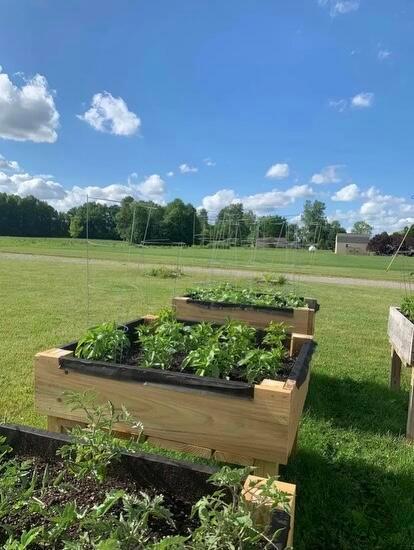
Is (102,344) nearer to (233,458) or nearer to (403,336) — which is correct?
(233,458)

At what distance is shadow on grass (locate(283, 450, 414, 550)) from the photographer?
6.82 feet

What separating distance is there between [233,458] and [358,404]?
233 centimetres

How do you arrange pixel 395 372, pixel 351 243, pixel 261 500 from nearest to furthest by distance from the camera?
pixel 261 500 < pixel 395 372 < pixel 351 243

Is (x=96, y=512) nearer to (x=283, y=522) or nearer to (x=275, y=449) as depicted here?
(x=283, y=522)

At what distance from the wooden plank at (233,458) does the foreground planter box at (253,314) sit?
6.68 feet

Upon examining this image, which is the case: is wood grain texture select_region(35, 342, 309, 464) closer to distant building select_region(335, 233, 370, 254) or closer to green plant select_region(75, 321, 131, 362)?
green plant select_region(75, 321, 131, 362)

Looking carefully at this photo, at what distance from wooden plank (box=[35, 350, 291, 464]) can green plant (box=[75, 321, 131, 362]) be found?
0.62ft

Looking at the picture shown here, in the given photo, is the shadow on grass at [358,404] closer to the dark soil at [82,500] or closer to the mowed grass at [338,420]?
the mowed grass at [338,420]

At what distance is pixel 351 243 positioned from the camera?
55.7 meters

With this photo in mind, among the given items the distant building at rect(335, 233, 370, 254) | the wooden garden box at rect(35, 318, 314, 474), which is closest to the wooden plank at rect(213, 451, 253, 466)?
the wooden garden box at rect(35, 318, 314, 474)

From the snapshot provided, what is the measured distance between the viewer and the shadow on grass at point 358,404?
3.37 meters

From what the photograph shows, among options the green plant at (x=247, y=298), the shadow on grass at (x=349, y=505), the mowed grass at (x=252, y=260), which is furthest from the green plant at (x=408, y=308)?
the mowed grass at (x=252, y=260)

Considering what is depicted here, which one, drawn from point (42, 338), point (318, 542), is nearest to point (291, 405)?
point (318, 542)

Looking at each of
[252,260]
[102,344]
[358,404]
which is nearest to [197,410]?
[102,344]
